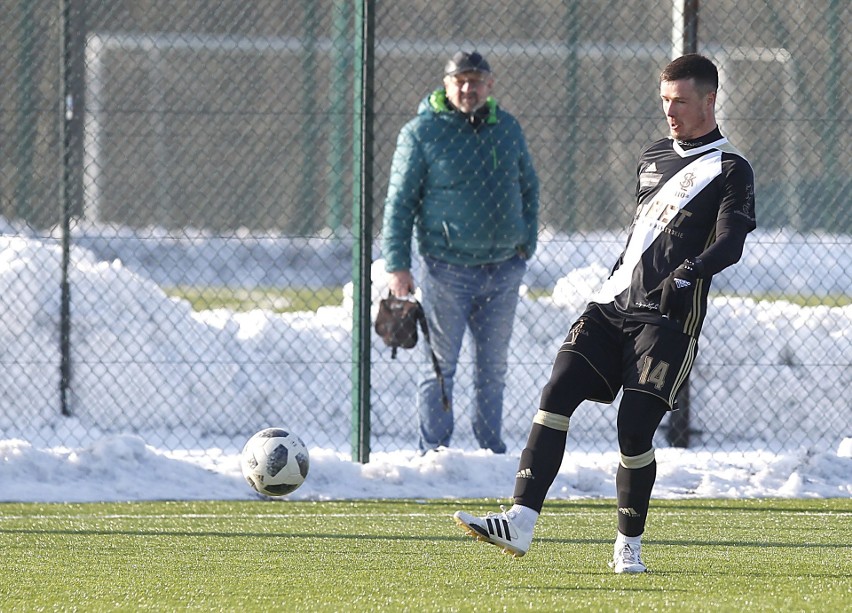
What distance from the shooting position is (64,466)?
6.93 meters

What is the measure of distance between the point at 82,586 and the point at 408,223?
3241 mm

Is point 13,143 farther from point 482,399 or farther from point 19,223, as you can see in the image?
point 482,399

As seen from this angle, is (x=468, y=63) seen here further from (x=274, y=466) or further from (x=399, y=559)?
(x=399, y=559)

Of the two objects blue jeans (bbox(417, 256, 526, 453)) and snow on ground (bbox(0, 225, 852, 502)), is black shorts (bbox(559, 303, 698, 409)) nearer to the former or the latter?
snow on ground (bbox(0, 225, 852, 502))

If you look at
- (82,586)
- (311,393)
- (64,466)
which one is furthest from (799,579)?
(311,393)

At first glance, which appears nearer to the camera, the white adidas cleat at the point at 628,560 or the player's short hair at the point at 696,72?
the player's short hair at the point at 696,72

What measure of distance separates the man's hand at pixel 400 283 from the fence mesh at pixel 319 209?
0.33 meters

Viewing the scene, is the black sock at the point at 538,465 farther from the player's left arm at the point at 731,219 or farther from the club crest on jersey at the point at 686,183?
the club crest on jersey at the point at 686,183

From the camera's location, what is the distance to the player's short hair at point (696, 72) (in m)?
4.55

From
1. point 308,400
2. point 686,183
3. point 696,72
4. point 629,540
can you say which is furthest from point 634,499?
point 308,400

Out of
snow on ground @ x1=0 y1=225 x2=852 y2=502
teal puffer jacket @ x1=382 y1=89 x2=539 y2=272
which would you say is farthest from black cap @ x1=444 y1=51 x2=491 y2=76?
snow on ground @ x1=0 y1=225 x2=852 y2=502

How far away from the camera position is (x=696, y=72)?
455 centimetres

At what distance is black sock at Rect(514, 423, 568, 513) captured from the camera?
14.9 feet

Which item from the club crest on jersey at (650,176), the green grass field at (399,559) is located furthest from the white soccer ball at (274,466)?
the club crest on jersey at (650,176)
